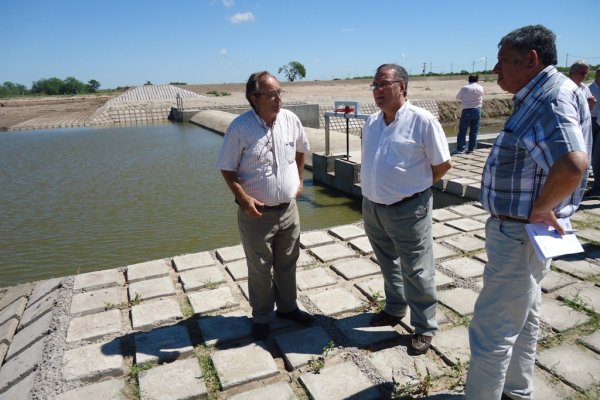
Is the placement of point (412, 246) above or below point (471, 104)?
below

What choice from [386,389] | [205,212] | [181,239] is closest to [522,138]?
[386,389]

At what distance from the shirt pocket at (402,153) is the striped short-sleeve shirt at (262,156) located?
67 cm

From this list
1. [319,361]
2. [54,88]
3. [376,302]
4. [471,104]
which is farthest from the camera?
[54,88]

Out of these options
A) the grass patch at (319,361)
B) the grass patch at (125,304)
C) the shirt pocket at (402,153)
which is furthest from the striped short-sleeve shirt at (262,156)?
the grass patch at (125,304)

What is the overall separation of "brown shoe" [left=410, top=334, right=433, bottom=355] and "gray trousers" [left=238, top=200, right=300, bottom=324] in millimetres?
883

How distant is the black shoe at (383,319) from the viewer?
2980mm

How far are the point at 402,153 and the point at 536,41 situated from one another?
92cm

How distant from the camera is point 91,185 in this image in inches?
372

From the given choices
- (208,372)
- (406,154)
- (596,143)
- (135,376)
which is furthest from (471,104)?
(135,376)

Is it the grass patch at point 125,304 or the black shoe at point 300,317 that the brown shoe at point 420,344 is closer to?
the black shoe at point 300,317

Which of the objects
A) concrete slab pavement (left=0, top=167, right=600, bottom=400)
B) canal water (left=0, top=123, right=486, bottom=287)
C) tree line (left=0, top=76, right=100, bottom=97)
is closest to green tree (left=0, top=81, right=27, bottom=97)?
→ tree line (left=0, top=76, right=100, bottom=97)

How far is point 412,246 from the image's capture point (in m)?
2.55

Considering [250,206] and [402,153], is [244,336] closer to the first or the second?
[250,206]

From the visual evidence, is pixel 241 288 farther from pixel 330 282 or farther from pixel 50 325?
pixel 50 325
